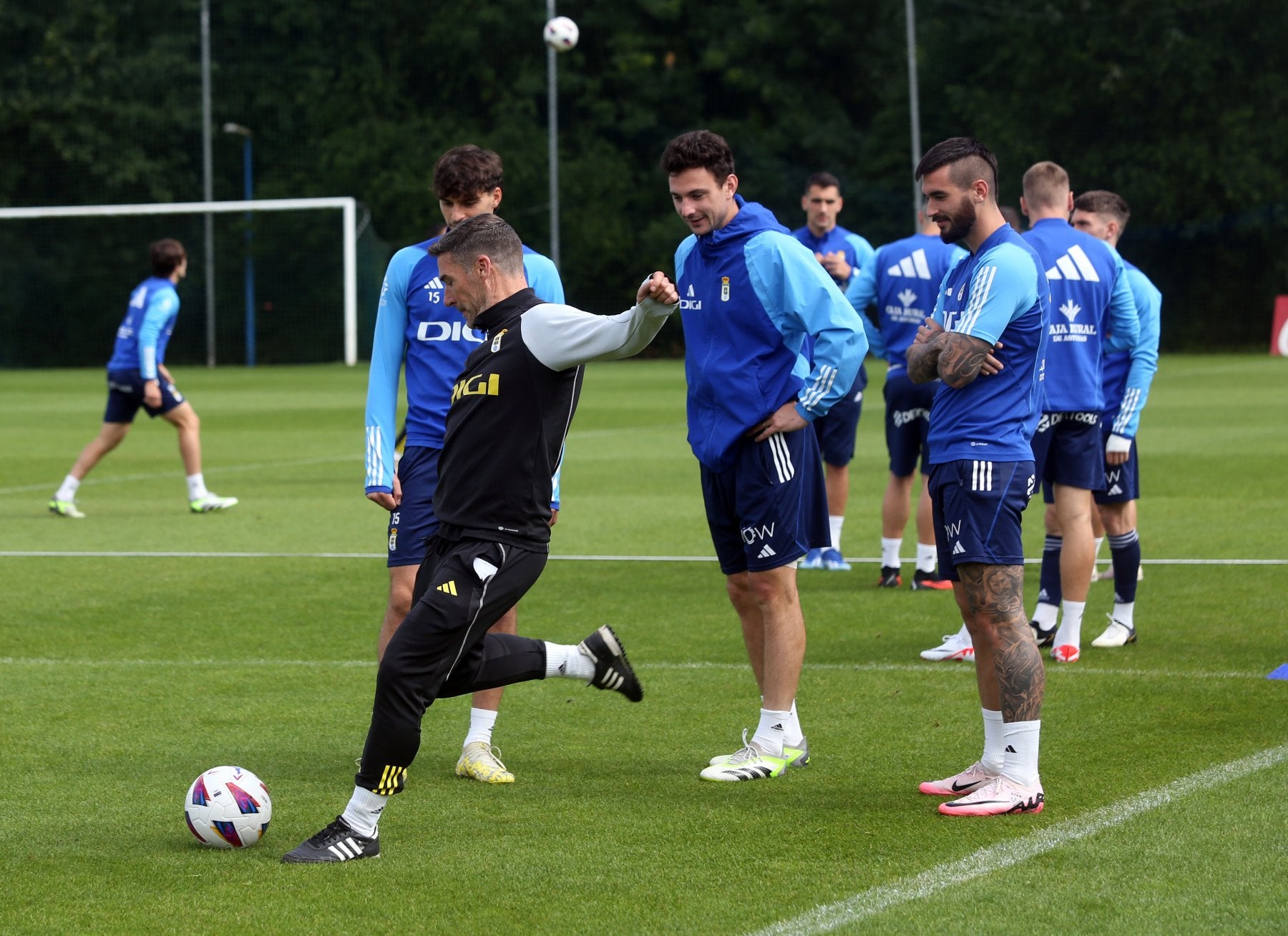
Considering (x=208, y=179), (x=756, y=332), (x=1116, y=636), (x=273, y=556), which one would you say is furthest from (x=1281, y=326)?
(x=756, y=332)

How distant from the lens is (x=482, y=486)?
509cm

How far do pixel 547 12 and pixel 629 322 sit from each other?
4413 cm

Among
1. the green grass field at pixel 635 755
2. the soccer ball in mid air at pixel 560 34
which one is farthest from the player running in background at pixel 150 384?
the soccer ball in mid air at pixel 560 34

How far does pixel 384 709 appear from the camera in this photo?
16.0 ft

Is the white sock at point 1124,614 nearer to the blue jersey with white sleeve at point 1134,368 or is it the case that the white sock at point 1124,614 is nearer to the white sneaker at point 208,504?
the blue jersey with white sleeve at point 1134,368

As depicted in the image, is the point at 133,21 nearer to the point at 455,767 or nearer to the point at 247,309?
the point at 247,309

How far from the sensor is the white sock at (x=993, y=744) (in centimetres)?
560

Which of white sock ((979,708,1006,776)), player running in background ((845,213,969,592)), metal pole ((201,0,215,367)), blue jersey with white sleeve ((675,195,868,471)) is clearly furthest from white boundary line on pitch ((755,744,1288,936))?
metal pole ((201,0,215,367))

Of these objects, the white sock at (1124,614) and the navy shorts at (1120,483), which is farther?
the navy shorts at (1120,483)

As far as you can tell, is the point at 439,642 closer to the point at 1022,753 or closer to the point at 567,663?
the point at 567,663

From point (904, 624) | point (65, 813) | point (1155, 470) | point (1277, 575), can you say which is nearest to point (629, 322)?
point (65, 813)

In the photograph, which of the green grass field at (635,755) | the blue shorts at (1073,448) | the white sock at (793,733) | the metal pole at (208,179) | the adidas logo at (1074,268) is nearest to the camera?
the green grass field at (635,755)

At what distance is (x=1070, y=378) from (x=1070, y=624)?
1138mm

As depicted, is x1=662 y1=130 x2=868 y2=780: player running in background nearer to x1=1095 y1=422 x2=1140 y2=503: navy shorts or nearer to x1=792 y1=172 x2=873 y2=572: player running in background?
x1=1095 y1=422 x2=1140 y2=503: navy shorts
